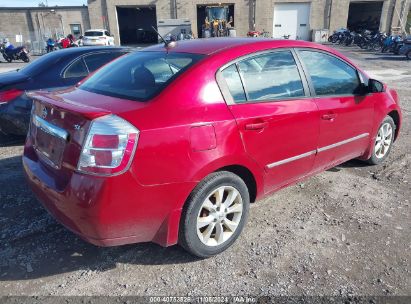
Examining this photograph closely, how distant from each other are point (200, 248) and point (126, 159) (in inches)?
38.6

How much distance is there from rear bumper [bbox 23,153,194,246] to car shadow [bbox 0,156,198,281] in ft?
1.27

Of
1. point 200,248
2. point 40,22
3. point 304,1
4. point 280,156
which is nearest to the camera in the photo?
point 200,248

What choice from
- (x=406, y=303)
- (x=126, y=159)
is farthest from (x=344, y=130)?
(x=126, y=159)

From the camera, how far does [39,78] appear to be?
5.32 metres

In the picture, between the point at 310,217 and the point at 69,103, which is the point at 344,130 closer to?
the point at 310,217

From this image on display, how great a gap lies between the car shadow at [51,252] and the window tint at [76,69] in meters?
2.83

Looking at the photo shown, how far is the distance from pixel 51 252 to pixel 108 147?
130 cm

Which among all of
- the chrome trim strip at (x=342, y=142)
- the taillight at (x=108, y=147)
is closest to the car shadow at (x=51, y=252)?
the taillight at (x=108, y=147)

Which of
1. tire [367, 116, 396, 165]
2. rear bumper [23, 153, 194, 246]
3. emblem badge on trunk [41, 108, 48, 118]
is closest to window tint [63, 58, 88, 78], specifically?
emblem badge on trunk [41, 108, 48, 118]

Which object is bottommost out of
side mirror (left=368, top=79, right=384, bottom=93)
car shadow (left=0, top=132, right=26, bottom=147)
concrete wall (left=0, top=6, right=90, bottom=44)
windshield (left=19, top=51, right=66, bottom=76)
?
car shadow (left=0, top=132, right=26, bottom=147)

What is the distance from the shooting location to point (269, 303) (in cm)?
237

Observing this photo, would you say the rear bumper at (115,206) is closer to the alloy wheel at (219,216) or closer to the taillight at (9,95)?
the alloy wheel at (219,216)

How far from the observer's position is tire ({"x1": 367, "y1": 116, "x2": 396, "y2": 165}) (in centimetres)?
450

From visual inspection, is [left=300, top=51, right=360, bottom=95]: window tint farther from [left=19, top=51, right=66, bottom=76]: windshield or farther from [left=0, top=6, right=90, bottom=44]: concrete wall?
[left=0, top=6, right=90, bottom=44]: concrete wall
